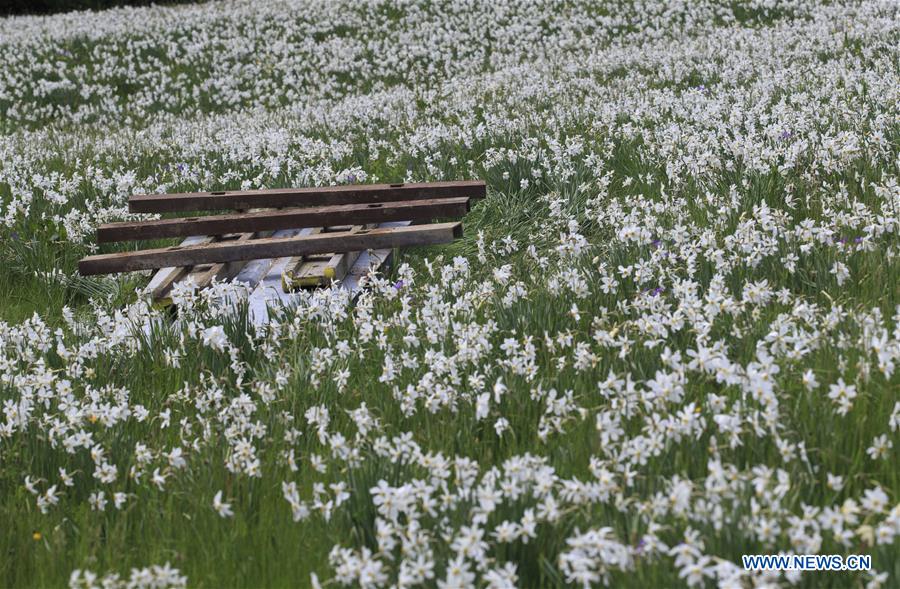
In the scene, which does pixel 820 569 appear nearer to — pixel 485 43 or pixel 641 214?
pixel 641 214

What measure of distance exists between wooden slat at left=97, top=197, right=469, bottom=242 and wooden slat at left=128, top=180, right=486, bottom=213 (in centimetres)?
17

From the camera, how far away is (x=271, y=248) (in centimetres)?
688

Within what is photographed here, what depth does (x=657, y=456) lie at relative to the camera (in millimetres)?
2855

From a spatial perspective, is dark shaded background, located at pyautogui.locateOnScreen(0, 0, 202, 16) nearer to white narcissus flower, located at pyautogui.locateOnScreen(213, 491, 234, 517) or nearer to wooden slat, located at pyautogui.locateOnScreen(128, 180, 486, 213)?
wooden slat, located at pyautogui.locateOnScreen(128, 180, 486, 213)

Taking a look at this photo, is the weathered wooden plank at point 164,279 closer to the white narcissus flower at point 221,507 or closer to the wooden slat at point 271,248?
the wooden slat at point 271,248

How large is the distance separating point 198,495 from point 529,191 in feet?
16.7

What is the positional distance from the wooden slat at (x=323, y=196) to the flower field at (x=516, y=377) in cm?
35

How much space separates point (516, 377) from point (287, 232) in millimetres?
4683

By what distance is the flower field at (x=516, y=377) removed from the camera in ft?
8.48

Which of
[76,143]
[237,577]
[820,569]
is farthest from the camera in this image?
[76,143]

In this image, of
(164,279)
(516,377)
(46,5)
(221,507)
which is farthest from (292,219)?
(46,5)

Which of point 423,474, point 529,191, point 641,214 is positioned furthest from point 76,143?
point 423,474

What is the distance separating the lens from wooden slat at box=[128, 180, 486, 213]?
7.77 meters

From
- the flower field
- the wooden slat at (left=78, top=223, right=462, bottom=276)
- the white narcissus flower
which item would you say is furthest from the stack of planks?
the white narcissus flower
